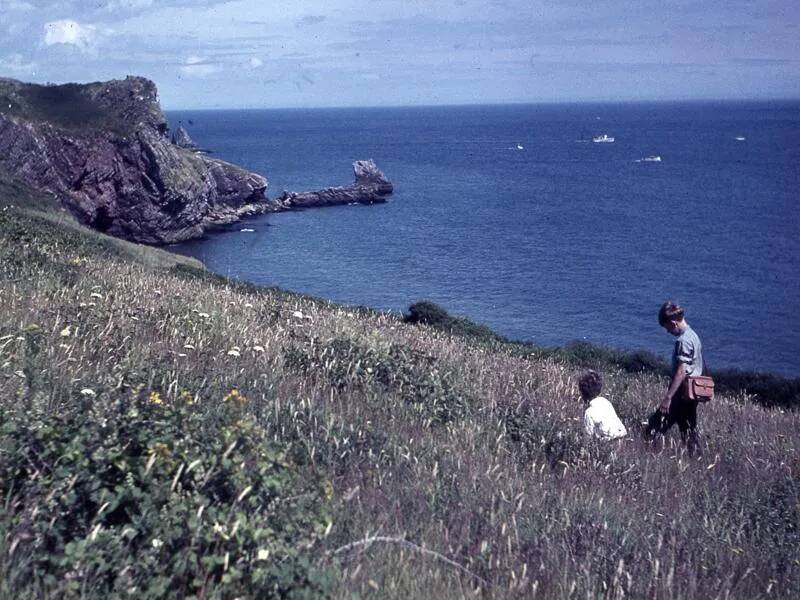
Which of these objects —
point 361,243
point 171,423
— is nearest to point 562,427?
point 171,423

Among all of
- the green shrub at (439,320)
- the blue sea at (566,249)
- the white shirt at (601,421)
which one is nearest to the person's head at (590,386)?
the white shirt at (601,421)

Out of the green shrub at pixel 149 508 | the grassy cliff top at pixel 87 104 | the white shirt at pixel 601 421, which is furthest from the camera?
the grassy cliff top at pixel 87 104

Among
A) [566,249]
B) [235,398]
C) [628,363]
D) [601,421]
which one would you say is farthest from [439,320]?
[566,249]

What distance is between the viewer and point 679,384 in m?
8.67

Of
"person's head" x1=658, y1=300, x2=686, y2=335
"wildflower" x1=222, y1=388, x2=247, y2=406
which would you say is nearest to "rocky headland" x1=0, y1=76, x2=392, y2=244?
"person's head" x1=658, y1=300, x2=686, y2=335

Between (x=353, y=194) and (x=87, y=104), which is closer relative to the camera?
(x=87, y=104)

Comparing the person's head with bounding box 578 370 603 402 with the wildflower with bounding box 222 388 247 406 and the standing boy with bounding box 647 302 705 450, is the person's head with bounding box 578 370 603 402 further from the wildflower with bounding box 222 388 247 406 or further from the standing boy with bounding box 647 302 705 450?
the wildflower with bounding box 222 388 247 406

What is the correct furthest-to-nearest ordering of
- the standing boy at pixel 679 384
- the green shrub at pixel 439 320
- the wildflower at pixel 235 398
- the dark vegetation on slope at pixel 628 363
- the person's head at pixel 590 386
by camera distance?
1. the green shrub at pixel 439 320
2. the dark vegetation on slope at pixel 628 363
3. the standing boy at pixel 679 384
4. the person's head at pixel 590 386
5. the wildflower at pixel 235 398

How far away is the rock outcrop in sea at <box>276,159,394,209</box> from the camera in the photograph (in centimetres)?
9950

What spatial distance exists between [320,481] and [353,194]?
327ft

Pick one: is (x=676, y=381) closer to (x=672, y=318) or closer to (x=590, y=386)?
(x=672, y=318)

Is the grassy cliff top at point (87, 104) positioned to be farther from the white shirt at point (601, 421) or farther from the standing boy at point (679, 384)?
the white shirt at point (601, 421)

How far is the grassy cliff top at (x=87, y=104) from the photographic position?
6444 centimetres

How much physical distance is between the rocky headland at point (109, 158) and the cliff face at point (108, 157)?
0.24 ft
